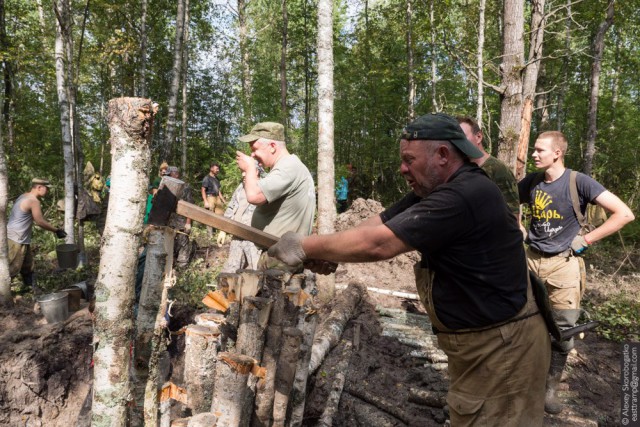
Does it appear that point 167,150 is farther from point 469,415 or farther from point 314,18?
point 469,415

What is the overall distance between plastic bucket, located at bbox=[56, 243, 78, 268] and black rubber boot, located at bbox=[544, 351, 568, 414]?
8.35 meters

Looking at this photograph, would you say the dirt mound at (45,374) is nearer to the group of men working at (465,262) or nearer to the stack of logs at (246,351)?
the stack of logs at (246,351)

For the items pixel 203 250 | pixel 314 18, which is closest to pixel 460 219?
pixel 203 250

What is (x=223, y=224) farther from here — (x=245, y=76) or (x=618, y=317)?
(x=245, y=76)

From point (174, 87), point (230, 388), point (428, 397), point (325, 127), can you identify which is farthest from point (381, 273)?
point (174, 87)

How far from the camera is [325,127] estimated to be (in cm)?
632

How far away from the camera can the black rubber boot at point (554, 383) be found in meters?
3.53

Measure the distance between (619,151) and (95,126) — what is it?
82.7 ft

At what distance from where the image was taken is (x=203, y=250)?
991 centimetres

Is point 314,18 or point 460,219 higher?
point 314,18

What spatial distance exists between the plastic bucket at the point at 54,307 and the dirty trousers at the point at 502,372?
5.27 meters

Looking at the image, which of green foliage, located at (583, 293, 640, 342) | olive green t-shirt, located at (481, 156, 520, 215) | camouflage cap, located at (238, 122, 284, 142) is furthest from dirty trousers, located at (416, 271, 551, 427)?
green foliage, located at (583, 293, 640, 342)

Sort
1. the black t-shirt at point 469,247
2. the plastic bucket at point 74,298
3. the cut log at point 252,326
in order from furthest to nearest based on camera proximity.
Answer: the plastic bucket at point 74,298 < the cut log at point 252,326 < the black t-shirt at point 469,247

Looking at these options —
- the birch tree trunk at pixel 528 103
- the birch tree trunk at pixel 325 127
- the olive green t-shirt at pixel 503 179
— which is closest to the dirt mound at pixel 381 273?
the birch tree trunk at pixel 325 127
